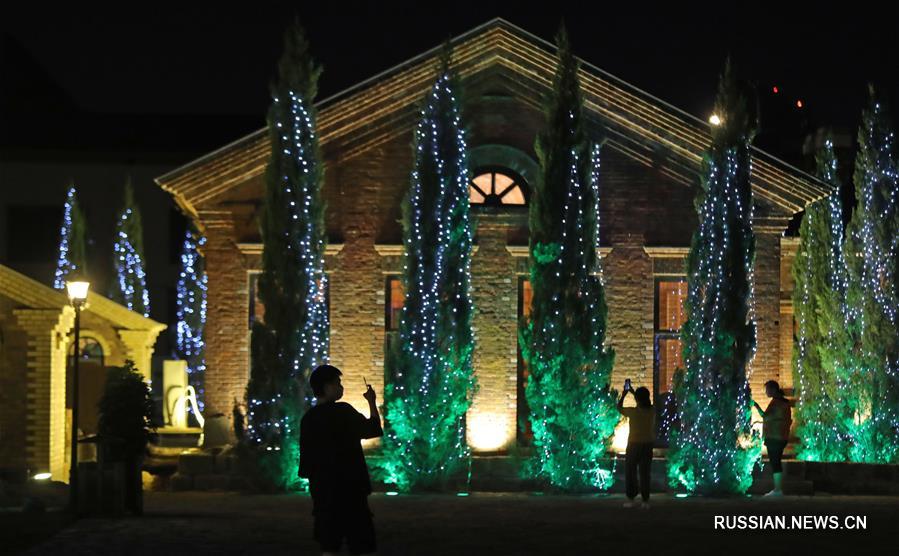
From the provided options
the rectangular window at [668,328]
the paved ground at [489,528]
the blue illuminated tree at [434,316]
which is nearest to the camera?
the paved ground at [489,528]

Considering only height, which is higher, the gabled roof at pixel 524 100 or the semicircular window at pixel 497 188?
the gabled roof at pixel 524 100

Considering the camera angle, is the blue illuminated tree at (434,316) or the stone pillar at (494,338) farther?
the stone pillar at (494,338)

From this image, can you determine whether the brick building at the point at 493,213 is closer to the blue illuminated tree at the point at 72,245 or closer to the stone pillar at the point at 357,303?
the stone pillar at the point at 357,303

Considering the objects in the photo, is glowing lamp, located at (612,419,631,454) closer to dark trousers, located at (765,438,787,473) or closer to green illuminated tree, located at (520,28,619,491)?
green illuminated tree, located at (520,28,619,491)

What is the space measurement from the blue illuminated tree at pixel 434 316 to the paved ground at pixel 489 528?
1.69m

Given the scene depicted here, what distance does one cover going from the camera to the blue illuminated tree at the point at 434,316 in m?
21.7

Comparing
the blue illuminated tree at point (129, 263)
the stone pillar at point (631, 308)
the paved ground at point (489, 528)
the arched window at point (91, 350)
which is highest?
the blue illuminated tree at point (129, 263)

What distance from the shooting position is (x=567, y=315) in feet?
71.9

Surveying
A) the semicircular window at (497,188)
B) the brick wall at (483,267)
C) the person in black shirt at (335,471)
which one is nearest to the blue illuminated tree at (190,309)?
the brick wall at (483,267)

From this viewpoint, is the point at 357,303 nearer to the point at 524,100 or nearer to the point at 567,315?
the point at 567,315

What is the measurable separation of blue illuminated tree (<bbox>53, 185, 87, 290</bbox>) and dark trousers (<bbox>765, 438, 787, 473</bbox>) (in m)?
28.3

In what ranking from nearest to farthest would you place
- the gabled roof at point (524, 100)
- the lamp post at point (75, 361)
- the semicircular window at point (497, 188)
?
1. the lamp post at point (75, 361)
2. the gabled roof at point (524, 100)
3. the semicircular window at point (497, 188)

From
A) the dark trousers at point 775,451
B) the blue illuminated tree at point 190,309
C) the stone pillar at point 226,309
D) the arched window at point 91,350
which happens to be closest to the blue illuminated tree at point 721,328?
the dark trousers at point 775,451

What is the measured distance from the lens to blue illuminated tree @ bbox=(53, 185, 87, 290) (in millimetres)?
43719
